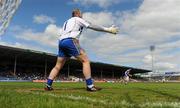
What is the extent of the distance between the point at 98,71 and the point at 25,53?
138 feet

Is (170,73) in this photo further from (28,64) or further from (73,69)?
(28,64)

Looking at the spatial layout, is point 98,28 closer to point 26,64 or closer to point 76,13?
point 76,13

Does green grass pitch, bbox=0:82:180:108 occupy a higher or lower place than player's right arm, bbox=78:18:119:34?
lower

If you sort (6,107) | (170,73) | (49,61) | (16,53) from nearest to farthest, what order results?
(6,107), (16,53), (49,61), (170,73)

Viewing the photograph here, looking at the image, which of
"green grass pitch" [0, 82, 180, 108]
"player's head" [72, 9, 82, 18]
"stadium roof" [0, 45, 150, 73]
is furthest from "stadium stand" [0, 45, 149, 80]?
"green grass pitch" [0, 82, 180, 108]

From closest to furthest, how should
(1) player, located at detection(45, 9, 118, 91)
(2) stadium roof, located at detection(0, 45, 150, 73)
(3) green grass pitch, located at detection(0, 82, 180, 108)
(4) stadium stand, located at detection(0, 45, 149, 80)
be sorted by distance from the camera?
1. (3) green grass pitch, located at detection(0, 82, 180, 108)
2. (1) player, located at detection(45, 9, 118, 91)
3. (2) stadium roof, located at detection(0, 45, 150, 73)
4. (4) stadium stand, located at detection(0, 45, 149, 80)

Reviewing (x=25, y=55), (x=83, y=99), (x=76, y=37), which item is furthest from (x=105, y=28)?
(x=25, y=55)

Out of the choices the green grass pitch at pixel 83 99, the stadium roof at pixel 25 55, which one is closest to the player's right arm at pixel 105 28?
the green grass pitch at pixel 83 99

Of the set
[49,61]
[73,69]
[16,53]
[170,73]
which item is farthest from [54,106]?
[170,73]

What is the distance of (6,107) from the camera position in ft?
16.7

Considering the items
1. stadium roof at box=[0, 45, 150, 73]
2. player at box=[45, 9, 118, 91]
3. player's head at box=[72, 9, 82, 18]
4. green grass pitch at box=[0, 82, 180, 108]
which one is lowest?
green grass pitch at box=[0, 82, 180, 108]

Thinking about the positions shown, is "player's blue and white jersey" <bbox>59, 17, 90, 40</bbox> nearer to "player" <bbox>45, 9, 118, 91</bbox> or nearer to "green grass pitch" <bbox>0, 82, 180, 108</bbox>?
"player" <bbox>45, 9, 118, 91</bbox>

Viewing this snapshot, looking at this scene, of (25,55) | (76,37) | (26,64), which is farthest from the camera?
(26,64)

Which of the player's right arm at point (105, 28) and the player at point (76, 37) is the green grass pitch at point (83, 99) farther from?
the player's right arm at point (105, 28)
